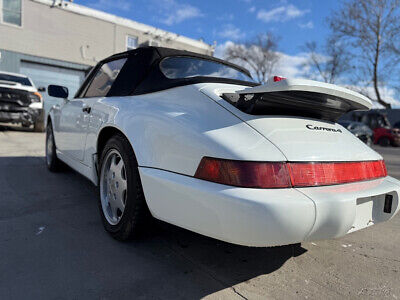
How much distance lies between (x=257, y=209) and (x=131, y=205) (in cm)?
93

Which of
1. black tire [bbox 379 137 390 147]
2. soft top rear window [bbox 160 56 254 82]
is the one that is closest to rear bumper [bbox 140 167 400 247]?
soft top rear window [bbox 160 56 254 82]

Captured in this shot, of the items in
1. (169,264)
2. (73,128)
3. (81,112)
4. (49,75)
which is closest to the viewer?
(169,264)

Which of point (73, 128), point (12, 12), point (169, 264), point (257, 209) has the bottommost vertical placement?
point (169, 264)

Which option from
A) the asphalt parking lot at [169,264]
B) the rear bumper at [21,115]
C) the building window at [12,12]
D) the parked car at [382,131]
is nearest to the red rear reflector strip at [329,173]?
the asphalt parking lot at [169,264]

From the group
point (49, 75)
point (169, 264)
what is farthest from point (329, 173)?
point (49, 75)

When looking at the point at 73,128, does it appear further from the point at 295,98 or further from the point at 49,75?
the point at 49,75

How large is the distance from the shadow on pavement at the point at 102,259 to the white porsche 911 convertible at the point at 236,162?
211 mm

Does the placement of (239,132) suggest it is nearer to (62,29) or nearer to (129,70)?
(129,70)

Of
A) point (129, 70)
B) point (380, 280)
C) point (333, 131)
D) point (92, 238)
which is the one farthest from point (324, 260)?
point (129, 70)

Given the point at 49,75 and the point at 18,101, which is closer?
the point at 18,101

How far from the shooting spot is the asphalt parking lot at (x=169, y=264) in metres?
1.63

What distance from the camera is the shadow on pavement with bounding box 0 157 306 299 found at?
1.62 meters

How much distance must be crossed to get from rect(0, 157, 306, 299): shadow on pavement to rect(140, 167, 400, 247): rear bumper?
1.24 ft

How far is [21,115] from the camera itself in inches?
328
